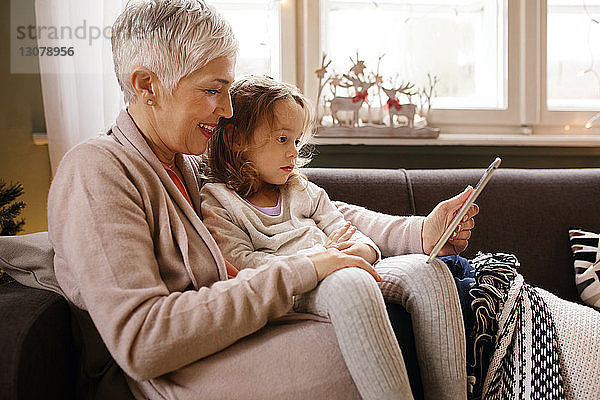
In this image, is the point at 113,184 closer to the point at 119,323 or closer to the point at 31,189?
the point at 119,323

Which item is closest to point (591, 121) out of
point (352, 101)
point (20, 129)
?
point (352, 101)

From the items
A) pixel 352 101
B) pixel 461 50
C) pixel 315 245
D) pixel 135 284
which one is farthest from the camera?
pixel 461 50

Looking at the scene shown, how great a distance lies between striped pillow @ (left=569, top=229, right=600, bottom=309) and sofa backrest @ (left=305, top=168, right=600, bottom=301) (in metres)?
0.05

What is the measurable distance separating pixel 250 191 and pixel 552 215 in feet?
3.23

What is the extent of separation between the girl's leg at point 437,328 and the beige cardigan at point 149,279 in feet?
0.67

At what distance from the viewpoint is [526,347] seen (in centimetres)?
132

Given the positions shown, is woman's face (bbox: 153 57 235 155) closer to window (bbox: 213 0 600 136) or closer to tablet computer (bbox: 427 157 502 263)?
tablet computer (bbox: 427 157 502 263)

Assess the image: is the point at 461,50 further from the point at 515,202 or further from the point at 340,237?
the point at 340,237

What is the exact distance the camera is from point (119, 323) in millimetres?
1039

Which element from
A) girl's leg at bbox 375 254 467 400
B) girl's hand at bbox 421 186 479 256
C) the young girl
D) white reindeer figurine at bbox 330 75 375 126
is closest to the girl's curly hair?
the young girl

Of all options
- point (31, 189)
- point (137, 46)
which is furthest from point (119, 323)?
point (31, 189)

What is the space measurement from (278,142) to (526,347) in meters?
0.73

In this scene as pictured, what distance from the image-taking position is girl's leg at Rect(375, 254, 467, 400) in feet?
3.90

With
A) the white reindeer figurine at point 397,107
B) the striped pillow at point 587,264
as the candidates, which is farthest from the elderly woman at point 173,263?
the white reindeer figurine at point 397,107
